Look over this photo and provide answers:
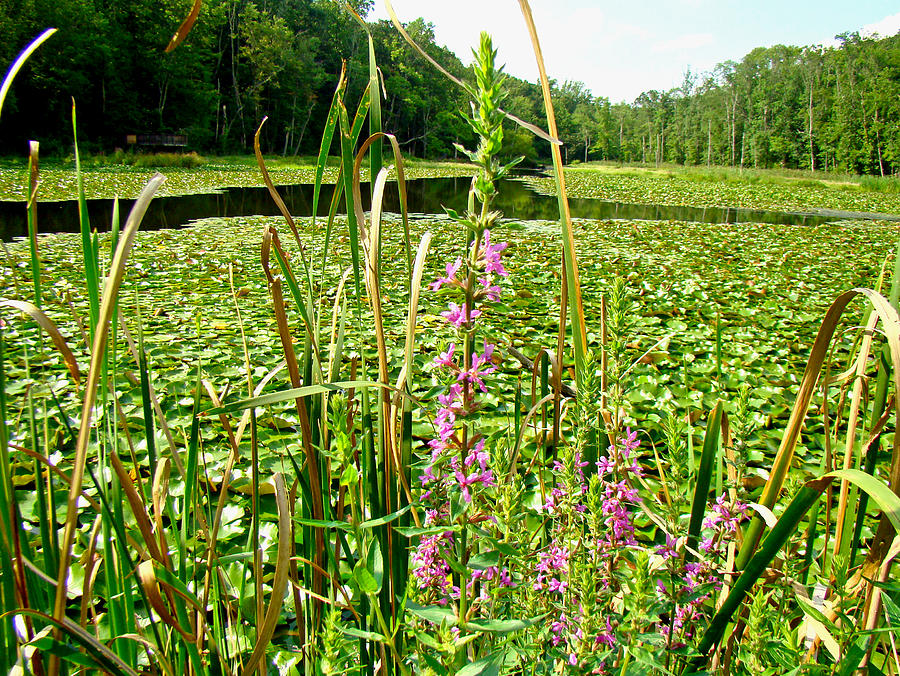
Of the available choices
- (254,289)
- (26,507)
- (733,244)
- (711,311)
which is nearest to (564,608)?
(26,507)

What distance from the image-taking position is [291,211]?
958 cm

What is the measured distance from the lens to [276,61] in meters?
29.2

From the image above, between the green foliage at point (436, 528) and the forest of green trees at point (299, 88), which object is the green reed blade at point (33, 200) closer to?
the green foliage at point (436, 528)

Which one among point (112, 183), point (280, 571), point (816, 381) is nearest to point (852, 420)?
point (816, 381)

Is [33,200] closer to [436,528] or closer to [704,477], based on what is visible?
[436,528]

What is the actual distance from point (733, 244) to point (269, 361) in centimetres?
655

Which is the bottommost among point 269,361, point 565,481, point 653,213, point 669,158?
point 269,361

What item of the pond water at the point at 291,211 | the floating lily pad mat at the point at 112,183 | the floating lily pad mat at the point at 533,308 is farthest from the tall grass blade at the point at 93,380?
the floating lily pad mat at the point at 112,183

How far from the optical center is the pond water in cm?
839

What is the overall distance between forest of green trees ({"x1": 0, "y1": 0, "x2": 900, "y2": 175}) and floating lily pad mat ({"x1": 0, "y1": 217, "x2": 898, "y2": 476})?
8339mm

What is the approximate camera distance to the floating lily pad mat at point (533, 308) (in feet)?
8.63

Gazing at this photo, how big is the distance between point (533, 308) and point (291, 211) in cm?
666

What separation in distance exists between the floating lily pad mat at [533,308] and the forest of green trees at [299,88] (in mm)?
8339

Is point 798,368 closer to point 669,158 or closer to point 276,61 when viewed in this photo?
point 276,61
